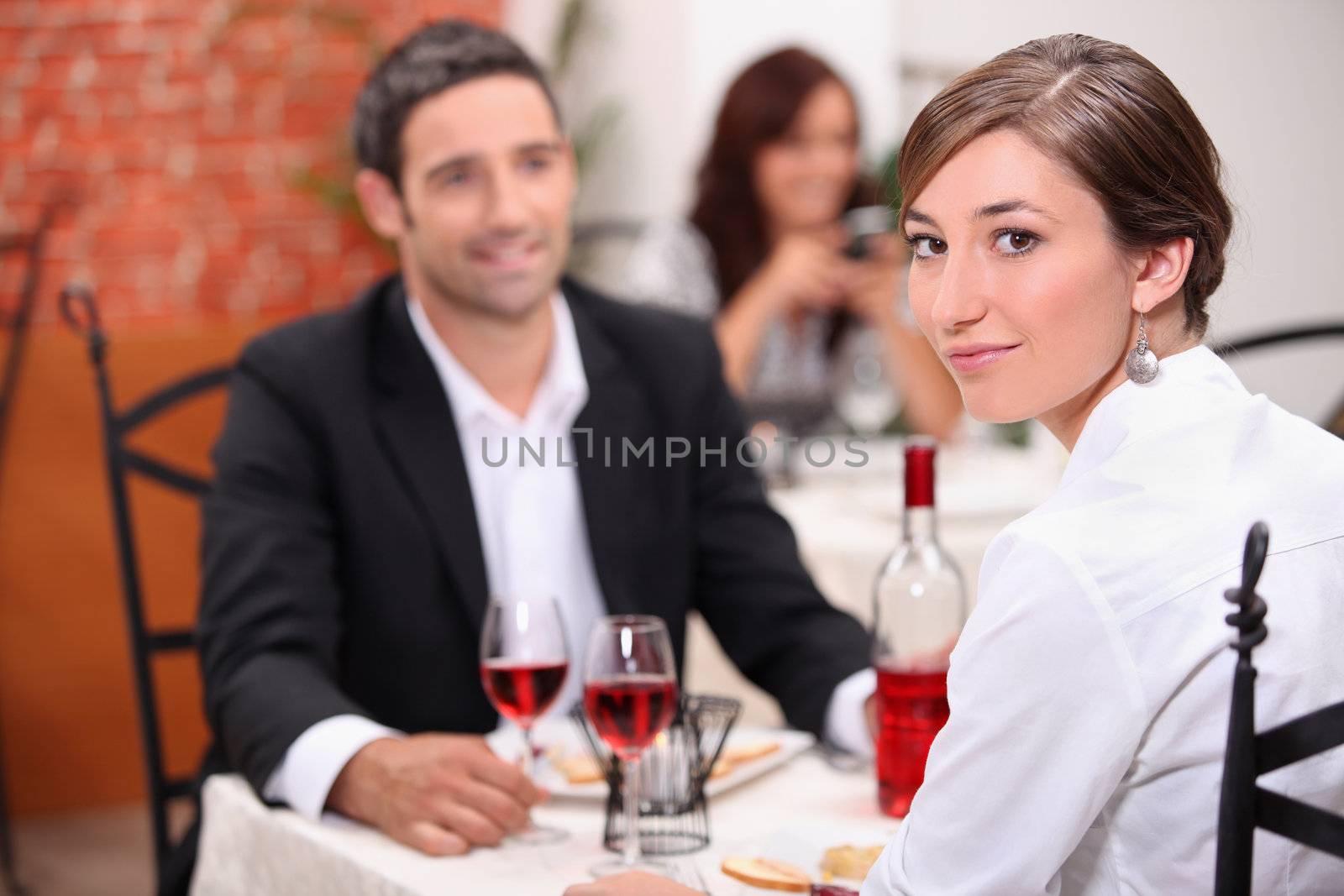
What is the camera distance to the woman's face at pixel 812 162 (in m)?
3.32

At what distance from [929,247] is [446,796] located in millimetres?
546

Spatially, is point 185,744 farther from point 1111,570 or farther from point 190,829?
point 1111,570

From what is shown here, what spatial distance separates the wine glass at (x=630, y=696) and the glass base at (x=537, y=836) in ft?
0.21

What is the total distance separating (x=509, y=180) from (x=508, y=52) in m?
0.16

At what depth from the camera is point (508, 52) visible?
→ 175 centimetres

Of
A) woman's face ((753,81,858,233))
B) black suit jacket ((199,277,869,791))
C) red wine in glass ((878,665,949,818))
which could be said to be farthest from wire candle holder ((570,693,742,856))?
woman's face ((753,81,858,233))

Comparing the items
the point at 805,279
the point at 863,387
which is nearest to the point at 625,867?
the point at 863,387

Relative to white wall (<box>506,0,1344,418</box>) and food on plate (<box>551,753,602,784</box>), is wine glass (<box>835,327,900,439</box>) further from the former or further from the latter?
food on plate (<box>551,753,602,784</box>)

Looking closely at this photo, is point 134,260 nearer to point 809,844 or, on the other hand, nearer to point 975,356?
point 809,844

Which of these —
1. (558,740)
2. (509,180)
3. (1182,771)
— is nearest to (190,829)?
(558,740)

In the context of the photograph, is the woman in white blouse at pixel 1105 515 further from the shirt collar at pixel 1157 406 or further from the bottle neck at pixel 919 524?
the bottle neck at pixel 919 524

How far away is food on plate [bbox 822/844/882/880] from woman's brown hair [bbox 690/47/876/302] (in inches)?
96.7

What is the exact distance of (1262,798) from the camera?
70cm

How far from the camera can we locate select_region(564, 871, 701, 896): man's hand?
0.90m
